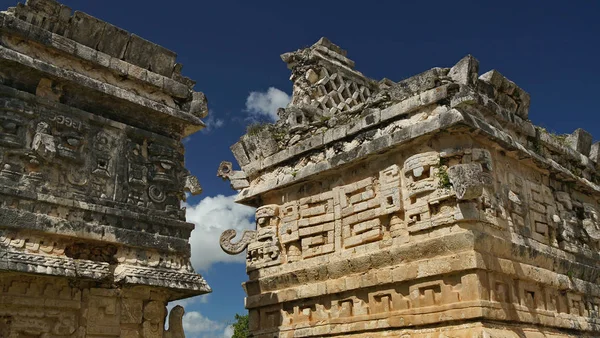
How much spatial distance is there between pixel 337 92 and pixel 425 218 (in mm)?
4579

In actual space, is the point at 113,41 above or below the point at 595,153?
below

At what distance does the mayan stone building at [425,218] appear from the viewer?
26.6ft

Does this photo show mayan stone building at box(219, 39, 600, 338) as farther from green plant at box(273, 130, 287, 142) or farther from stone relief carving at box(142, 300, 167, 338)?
stone relief carving at box(142, 300, 167, 338)

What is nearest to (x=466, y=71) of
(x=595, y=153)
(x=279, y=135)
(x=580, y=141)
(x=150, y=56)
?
(x=580, y=141)

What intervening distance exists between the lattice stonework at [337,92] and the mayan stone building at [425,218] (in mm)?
490

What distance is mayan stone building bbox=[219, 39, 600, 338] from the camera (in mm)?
8109

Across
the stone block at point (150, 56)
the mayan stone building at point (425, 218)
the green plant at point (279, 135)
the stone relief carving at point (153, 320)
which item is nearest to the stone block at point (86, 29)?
the stone block at point (150, 56)

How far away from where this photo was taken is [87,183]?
6.80m

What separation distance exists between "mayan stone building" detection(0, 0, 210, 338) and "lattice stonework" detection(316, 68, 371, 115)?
4.70 m

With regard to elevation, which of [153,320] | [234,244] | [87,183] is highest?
[234,244]

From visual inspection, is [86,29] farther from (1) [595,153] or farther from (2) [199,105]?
(1) [595,153]

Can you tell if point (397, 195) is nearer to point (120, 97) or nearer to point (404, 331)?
point (404, 331)

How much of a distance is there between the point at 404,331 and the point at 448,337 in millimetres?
756

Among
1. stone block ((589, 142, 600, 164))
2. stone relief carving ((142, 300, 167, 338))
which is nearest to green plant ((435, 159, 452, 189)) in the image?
stone relief carving ((142, 300, 167, 338))
